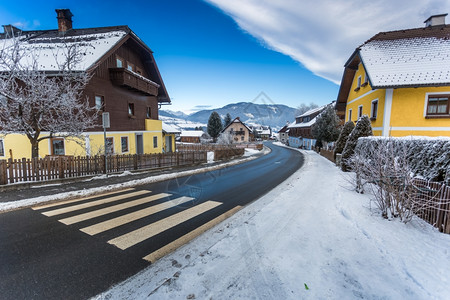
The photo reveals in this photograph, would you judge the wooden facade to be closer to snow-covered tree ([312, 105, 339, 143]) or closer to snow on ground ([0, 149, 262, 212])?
snow on ground ([0, 149, 262, 212])

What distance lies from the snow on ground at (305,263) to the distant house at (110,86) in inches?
413

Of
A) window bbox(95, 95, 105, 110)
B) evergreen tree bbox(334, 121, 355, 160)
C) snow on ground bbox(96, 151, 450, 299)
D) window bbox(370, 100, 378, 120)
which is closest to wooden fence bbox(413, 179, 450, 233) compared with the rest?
snow on ground bbox(96, 151, 450, 299)

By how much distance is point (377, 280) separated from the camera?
285 centimetres

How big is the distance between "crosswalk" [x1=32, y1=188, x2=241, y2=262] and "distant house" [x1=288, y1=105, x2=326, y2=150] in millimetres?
34797

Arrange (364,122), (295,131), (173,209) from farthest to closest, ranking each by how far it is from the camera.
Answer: (295,131) < (364,122) < (173,209)

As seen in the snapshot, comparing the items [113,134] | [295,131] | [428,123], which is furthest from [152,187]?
[295,131]

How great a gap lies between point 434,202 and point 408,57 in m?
14.7

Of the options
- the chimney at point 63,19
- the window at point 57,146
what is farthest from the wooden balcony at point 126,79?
the chimney at point 63,19

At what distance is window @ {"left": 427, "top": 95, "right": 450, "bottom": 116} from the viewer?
12.5m

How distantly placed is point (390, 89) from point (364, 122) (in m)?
3.40

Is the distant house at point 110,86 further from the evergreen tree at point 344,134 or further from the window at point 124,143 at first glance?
the evergreen tree at point 344,134

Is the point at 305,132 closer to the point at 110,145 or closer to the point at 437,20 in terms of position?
the point at 437,20

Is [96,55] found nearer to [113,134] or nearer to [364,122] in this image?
[113,134]

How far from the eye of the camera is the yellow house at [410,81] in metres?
12.4
